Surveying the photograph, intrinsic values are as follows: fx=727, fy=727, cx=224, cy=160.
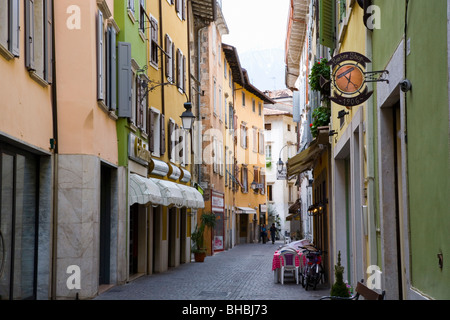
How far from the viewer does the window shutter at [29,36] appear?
10.8m

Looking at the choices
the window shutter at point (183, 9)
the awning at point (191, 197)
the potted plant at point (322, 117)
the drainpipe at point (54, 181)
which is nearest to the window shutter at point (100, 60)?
the drainpipe at point (54, 181)

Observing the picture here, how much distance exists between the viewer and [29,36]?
1092 cm

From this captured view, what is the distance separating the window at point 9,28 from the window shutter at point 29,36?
23.2 inches

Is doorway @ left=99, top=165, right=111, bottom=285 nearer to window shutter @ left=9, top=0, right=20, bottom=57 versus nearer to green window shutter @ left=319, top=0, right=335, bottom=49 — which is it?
green window shutter @ left=319, top=0, right=335, bottom=49

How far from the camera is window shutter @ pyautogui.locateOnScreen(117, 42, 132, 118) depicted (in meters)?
16.3

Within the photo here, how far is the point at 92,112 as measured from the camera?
13852 millimetres

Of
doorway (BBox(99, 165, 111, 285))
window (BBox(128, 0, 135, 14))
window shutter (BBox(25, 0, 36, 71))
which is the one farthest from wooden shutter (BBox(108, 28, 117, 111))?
window shutter (BBox(25, 0, 36, 71))

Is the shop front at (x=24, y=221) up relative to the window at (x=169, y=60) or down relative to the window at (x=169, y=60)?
down

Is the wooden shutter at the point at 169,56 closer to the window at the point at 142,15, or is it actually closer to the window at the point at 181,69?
the window at the point at 181,69

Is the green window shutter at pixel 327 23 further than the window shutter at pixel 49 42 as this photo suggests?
Yes

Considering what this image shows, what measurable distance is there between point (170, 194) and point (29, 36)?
9655mm

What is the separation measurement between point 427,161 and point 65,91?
9.32 metres

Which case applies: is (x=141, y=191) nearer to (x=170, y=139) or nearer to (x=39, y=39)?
(x=39, y=39)
